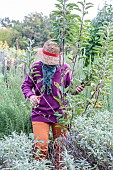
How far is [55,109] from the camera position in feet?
9.18

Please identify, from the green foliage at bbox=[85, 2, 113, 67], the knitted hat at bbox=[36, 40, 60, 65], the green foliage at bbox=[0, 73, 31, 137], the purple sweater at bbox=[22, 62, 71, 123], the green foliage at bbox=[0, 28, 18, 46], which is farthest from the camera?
the green foliage at bbox=[0, 28, 18, 46]

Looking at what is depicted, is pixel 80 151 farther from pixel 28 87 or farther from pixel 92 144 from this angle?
pixel 28 87

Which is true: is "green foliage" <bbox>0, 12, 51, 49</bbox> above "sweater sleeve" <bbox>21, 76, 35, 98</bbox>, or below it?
above

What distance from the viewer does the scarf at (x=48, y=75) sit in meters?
2.74

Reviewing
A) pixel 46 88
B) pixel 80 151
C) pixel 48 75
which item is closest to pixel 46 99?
pixel 46 88

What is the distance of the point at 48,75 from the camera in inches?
108

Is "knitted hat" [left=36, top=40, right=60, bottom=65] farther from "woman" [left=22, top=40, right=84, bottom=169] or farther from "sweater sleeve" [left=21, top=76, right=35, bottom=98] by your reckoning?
"sweater sleeve" [left=21, top=76, right=35, bottom=98]

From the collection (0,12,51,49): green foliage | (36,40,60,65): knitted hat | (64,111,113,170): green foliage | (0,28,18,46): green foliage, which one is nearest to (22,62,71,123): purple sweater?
(36,40,60,65): knitted hat

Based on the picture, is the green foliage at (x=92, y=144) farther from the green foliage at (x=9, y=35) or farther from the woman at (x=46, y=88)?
the green foliage at (x=9, y=35)

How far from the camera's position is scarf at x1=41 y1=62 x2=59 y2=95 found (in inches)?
108

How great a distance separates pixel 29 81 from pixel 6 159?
104 cm

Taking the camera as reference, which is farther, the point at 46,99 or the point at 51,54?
the point at 46,99

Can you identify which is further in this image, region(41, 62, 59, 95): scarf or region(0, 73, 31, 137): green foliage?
region(0, 73, 31, 137): green foliage

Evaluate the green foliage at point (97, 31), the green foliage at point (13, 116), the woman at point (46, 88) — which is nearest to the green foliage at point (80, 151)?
the woman at point (46, 88)
